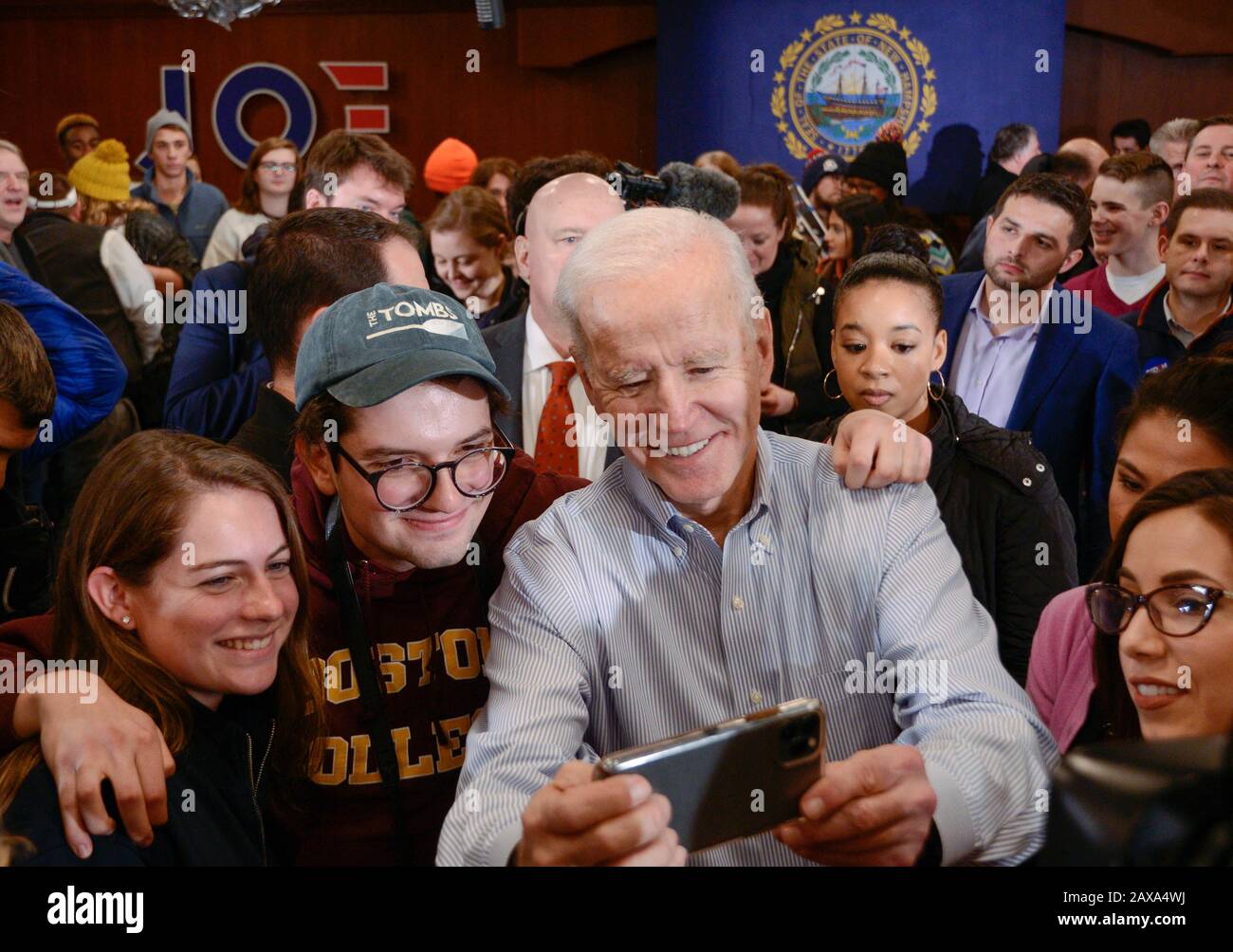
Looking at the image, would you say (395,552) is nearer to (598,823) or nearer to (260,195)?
(598,823)

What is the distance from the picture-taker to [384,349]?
50.8 inches

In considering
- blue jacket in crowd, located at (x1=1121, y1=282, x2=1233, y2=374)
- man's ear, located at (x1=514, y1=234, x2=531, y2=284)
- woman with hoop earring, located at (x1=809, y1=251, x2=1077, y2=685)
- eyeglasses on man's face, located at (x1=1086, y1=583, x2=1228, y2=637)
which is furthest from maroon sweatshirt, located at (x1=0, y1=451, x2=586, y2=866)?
blue jacket in crowd, located at (x1=1121, y1=282, x2=1233, y2=374)

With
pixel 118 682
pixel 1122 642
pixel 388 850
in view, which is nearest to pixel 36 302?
pixel 118 682

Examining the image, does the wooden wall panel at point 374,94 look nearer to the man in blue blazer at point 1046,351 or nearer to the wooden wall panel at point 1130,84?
the wooden wall panel at point 1130,84

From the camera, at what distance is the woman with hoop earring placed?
1.87 meters

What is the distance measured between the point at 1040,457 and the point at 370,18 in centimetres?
665

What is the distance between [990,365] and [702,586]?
1543 mm

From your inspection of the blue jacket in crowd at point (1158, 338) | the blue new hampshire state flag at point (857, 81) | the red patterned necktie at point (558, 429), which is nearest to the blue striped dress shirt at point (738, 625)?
the red patterned necktie at point (558, 429)

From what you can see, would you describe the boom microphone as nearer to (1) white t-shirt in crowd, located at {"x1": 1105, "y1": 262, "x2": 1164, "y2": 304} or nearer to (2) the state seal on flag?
(1) white t-shirt in crowd, located at {"x1": 1105, "y1": 262, "x2": 1164, "y2": 304}

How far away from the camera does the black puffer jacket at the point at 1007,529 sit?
186 cm

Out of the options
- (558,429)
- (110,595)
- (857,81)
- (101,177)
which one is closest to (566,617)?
(110,595)

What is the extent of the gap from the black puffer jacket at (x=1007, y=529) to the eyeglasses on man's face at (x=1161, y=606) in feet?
2.05
